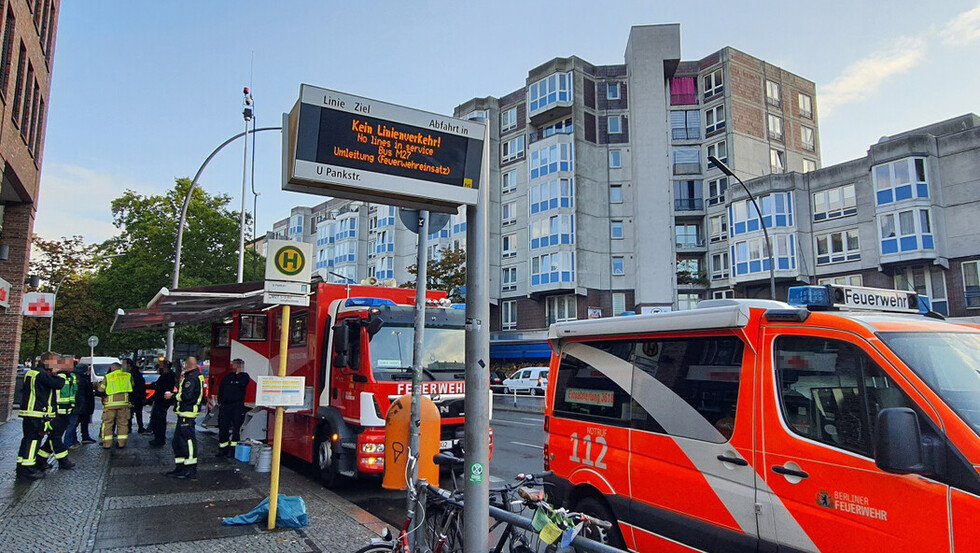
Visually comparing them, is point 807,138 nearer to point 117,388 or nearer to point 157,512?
point 117,388

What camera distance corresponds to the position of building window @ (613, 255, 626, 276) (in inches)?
1721

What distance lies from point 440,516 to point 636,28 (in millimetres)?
44235

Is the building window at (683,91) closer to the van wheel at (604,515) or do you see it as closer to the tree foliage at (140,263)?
the tree foliage at (140,263)

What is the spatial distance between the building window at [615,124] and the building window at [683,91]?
148 inches

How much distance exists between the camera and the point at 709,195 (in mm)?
43281

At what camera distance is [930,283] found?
3206 centimetres

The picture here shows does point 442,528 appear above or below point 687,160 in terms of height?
below

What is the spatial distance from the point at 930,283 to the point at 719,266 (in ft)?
41.0

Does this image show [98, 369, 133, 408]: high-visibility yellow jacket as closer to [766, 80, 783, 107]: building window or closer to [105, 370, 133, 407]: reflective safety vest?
[105, 370, 133, 407]: reflective safety vest

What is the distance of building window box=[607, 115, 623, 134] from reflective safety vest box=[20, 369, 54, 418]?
134 feet

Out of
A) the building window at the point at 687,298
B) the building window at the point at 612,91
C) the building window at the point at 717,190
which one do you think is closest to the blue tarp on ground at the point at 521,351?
the building window at the point at 687,298

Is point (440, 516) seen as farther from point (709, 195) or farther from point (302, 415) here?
point (709, 195)

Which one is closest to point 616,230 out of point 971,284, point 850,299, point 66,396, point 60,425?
point 971,284

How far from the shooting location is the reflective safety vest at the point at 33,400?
29.7 feet
